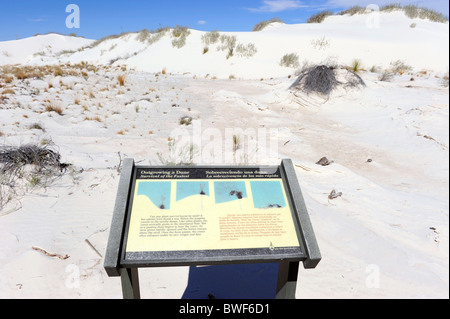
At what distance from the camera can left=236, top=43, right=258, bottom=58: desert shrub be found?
21.2m

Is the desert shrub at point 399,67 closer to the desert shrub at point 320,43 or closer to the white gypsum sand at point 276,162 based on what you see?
the white gypsum sand at point 276,162

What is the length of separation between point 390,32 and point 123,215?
2799cm

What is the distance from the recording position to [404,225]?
4.07 m

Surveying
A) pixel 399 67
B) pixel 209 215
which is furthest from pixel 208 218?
pixel 399 67

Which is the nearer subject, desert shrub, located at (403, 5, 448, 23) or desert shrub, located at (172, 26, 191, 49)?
desert shrub, located at (172, 26, 191, 49)

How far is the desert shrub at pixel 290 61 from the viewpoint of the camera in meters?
19.8

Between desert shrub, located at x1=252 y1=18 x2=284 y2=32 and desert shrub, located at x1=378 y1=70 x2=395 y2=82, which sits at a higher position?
desert shrub, located at x1=252 y1=18 x2=284 y2=32

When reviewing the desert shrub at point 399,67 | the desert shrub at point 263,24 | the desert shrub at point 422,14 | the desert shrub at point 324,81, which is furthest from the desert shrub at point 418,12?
the desert shrub at point 324,81

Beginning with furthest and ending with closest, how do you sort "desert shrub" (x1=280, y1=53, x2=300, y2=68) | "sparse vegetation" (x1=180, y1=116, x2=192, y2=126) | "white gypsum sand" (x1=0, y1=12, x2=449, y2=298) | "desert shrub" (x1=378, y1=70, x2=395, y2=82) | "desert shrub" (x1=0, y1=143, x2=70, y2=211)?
"desert shrub" (x1=280, y1=53, x2=300, y2=68), "desert shrub" (x1=378, y1=70, x2=395, y2=82), "sparse vegetation" (x1=180, y1=116, x2=192, y2=126), "desert shrub" (x1=0, y1=143, x2=70, y2=211), "white gypsum sand" (x1=0, y1=12, x2=449, y2=298)

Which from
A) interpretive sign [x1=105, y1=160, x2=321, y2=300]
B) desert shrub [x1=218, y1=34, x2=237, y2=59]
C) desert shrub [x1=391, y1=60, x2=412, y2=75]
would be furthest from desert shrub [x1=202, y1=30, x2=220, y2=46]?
interpretive sign [x1=105, y1=160, x2=321, y2=300]

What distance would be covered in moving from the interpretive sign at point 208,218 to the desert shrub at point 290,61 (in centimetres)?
1877

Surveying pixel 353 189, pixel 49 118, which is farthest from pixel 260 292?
pixel 49 118

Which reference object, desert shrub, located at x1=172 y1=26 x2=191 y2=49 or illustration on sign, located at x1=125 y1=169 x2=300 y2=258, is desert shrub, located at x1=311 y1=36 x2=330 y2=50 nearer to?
desert shrub, located at x1=172 y1=26 x2=191 y2=49

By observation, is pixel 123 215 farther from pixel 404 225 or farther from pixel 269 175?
pixel 404 225
